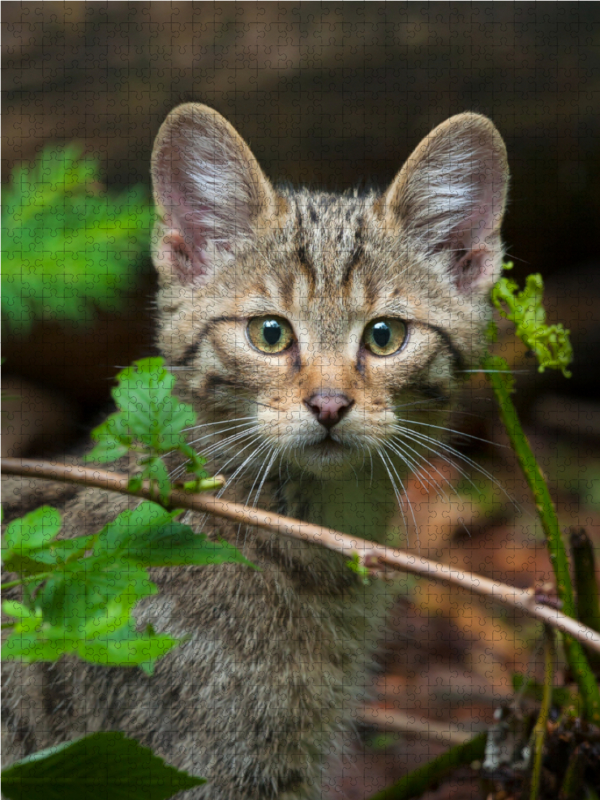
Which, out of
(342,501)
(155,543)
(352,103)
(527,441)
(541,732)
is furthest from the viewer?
(352,103)

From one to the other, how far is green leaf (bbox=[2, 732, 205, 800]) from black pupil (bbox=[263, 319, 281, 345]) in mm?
1210

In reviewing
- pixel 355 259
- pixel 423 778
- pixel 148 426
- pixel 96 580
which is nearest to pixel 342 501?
pixel 355 259

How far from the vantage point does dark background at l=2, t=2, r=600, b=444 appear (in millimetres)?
4098

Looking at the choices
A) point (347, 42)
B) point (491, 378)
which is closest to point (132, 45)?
point (347, 42)

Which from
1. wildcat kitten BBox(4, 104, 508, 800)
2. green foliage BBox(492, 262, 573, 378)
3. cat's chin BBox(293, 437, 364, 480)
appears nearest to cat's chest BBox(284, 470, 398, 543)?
wildcat kitten BBox(4, 104, 508, 800)

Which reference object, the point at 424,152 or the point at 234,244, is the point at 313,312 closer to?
the point at 234,244

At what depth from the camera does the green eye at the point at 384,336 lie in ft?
7.54

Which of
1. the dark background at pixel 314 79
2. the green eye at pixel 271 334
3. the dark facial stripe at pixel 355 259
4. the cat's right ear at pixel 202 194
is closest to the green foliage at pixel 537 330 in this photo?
the dark facial stripe at pixel 355 259

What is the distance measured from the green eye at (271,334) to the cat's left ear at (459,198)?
520mm

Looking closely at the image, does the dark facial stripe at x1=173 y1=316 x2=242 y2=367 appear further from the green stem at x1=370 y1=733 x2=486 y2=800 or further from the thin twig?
the green stem at x1=370 y1=733 x2=486 y2=800

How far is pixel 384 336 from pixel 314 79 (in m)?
2.54

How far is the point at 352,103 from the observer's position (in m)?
4.25

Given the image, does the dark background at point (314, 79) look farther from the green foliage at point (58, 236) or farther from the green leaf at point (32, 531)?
the green leaf at point (32, 531)

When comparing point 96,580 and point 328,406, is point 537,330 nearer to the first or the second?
point 328,406
